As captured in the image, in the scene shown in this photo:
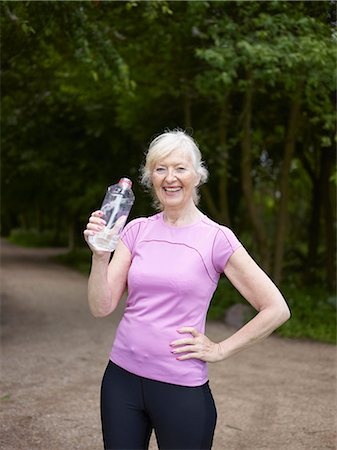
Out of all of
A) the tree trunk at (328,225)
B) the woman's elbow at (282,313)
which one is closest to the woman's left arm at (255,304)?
the woman's elbow at (282,313)

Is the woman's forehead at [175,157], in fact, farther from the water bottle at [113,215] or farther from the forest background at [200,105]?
the forest background at [200,105]

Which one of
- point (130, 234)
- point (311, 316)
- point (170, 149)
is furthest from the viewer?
point (311, 316)

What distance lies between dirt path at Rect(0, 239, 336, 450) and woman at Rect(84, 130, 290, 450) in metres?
2.62

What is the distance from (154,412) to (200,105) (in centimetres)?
1226

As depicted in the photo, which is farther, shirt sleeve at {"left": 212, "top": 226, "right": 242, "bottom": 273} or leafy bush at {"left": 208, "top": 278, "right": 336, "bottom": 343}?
leafy bush at {"left": 208, "top": 278, "right": 336, "bottom": 343}

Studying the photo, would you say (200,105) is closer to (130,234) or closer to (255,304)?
(130,234)

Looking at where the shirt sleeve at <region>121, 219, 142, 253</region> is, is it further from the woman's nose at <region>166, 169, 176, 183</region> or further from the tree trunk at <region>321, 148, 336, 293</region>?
the tree trunk at <region>321, 148, 336, 293</region>

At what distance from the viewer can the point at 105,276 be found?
234 centimetres

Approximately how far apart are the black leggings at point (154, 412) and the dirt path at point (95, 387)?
2.58 m

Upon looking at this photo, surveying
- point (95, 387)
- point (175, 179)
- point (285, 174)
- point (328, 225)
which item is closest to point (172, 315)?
point (175, 179)

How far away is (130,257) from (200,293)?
32 cm

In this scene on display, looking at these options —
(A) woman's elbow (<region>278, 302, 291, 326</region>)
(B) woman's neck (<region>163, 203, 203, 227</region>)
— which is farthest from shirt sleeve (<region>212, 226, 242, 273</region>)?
(A) woman's elbow (<region>278, 302, 291, 326</region>)

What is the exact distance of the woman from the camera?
2273 mm

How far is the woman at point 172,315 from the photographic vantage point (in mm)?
2273
